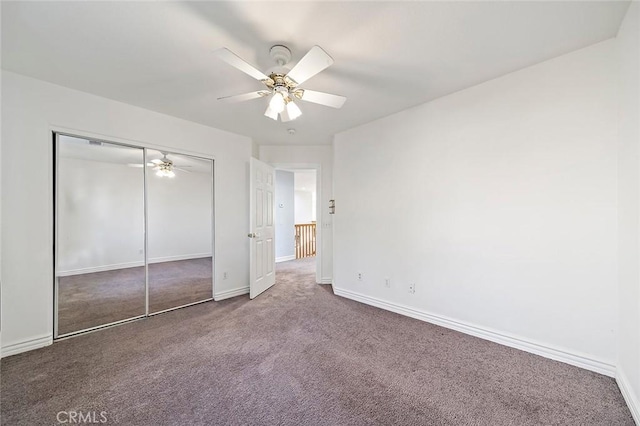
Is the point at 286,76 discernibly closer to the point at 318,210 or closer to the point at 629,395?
the point at 318,210

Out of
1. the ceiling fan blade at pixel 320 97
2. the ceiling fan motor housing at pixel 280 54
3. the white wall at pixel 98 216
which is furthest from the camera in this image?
the white wall at pixel 98 216

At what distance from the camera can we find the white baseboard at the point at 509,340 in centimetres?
183

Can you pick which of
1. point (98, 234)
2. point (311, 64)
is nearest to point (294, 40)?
point (311, 64)

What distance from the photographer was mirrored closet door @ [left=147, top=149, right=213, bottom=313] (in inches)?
120

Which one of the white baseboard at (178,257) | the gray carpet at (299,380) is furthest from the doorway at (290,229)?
the gray carpet at (299,380)

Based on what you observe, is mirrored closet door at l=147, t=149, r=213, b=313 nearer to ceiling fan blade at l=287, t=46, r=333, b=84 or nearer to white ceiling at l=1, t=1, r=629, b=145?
white ceiling at l=1, t=1, r=629, b=145

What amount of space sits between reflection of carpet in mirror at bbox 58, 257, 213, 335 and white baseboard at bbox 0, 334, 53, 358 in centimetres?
14

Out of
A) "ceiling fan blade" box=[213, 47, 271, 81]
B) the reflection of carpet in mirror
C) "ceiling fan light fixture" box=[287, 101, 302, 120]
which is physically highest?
"ceiling fan blade" box=[213, 47, 271, 81]

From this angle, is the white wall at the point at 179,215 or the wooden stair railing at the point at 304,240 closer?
the white wall at the point at 179,215

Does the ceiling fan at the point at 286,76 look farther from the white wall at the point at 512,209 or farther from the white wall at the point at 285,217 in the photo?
the white wall at the point at 285,217

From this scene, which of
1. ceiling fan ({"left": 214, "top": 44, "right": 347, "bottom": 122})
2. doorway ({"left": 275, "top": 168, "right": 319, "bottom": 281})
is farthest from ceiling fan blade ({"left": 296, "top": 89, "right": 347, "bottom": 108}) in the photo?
doorway ({"left": 275, "top": 168, "right": 319, "bottom": 281})

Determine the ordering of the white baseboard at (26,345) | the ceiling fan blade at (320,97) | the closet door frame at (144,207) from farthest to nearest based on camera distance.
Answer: the closet door frame at (144,207) < the white baseboard at (26,345) < the ceiling fan blade at (320,97)

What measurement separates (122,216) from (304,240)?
481 centimetres

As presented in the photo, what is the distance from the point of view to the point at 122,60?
195 centimetres
